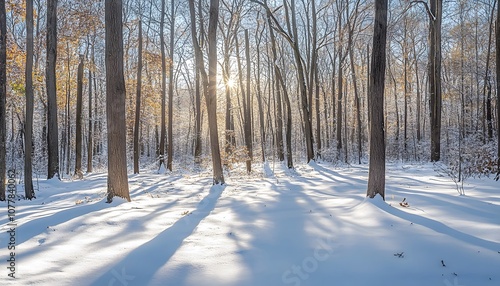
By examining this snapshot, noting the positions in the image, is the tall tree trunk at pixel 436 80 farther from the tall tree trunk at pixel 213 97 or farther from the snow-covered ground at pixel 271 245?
the tall tree trunk at pixel 213 97

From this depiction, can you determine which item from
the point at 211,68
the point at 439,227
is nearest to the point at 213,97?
the point at 211,68

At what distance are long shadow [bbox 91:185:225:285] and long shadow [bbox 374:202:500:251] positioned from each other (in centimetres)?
276

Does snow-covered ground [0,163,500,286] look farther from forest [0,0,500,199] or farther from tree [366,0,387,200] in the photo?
forest [0,0,500,199]

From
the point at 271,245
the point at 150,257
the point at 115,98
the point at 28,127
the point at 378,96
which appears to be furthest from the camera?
the point at 28,127

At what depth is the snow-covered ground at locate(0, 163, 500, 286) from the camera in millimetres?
2594

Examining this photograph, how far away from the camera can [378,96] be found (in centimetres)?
498

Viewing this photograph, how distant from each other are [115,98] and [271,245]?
14.3 feet

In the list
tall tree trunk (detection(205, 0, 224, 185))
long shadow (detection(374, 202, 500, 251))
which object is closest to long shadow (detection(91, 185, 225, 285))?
long shadow (detection(374, 202, 500, 251))

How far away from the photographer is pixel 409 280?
2486 millimetres

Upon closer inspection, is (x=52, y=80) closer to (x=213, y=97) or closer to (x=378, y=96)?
(x=213, y=97)

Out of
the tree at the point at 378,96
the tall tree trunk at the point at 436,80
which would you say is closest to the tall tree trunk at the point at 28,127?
the tree at the point at 378,96
